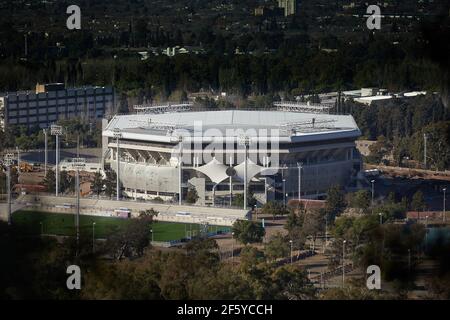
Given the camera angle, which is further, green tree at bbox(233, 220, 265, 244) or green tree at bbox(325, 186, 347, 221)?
green tree at bbox(325, 186, 347, 221)

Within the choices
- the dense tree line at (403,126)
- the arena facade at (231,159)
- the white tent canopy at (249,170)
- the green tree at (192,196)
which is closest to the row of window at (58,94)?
the dense tree line at (403,126)

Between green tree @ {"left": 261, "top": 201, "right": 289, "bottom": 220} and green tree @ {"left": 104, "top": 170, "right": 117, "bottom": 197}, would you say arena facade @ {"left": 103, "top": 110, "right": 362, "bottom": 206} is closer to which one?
green tree @ {"left": 104, "top": 170, "right": 117, "bottom": 197}

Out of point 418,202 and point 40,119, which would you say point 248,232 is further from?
point 40,119

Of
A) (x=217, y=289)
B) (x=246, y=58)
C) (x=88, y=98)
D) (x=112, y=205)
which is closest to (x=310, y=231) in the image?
(x=112, y=205)

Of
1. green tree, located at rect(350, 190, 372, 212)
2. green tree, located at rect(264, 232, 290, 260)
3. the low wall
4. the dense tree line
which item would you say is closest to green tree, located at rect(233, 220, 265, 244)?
green tree, located at rect(264, 232, 290, 260)

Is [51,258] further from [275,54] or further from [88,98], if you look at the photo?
[275,54]

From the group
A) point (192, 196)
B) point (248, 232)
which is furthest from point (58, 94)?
point (248, 232)
